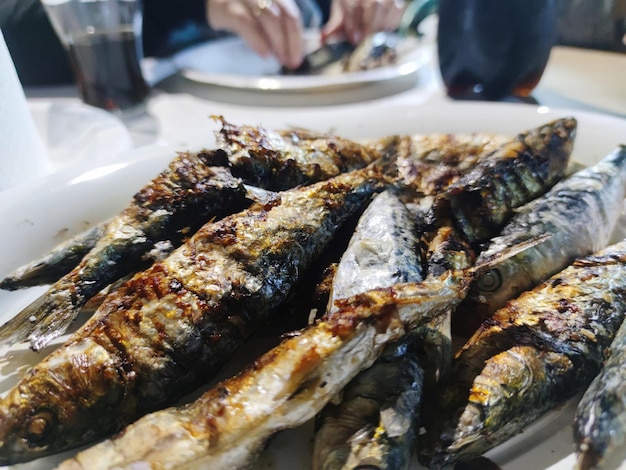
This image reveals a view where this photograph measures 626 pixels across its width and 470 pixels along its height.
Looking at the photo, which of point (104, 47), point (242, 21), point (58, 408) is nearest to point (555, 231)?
point (58, 408)

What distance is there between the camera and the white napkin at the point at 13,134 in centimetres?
174

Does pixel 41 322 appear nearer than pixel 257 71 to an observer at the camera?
Yes

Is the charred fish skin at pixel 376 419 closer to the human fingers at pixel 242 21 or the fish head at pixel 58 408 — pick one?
the fish head at pixel 58 408

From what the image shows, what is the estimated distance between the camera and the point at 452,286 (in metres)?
0.88

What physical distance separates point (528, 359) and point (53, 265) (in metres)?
1.14

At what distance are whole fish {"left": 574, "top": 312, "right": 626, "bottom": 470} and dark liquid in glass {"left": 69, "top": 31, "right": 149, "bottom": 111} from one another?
8.89 ft

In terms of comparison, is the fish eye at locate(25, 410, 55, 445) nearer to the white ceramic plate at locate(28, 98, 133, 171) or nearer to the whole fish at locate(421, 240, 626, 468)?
the whole fish at locate(421, 240, 626, 468)

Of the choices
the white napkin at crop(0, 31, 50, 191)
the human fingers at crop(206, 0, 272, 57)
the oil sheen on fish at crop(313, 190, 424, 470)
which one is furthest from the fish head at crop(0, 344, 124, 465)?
the human fingers at crop(206, 0, 272, 57)

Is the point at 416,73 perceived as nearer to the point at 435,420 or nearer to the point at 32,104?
the point at 32,104

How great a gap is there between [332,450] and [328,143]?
956 mm

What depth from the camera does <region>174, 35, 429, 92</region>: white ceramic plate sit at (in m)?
2.84

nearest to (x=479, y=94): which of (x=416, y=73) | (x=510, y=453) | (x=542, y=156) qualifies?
(x=416, y=73)

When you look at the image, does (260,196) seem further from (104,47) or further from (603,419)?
(104,47)

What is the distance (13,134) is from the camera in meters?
1.77
